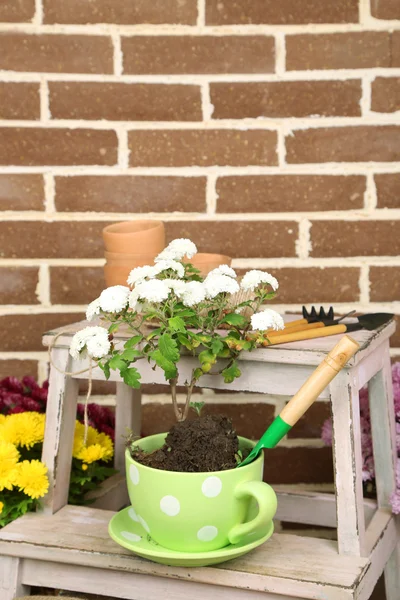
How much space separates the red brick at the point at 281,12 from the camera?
1412 millimetres

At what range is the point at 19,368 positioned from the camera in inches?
Answer: 59.1

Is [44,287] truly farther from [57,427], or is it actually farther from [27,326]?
[57,427]

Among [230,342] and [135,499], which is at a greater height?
[230,342]

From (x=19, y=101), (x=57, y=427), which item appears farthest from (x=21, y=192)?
(x=57, y=427)

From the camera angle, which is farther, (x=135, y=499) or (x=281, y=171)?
(x=281, y=171)

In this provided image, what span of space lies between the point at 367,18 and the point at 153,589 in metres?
1.03

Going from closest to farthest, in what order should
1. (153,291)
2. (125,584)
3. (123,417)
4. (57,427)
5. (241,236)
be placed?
1. (153,291)
2. (125,584)
3. (57,427)
4. (123,417)
5. (241,236)

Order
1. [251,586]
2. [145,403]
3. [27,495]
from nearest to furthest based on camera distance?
[251,586] < [27,495] < [145,403]

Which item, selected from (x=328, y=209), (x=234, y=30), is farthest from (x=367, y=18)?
(x=328, y=209)

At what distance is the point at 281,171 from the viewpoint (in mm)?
1449

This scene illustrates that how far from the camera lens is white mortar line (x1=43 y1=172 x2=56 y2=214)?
4.76 feet

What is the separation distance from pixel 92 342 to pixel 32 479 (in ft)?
0.89

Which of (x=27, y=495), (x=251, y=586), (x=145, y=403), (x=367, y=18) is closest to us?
(x=251, y=586)

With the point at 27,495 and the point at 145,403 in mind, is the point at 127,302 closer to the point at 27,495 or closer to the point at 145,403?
the point at 27,495
